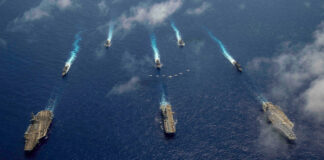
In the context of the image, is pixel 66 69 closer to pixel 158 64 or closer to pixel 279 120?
pixel 158 64

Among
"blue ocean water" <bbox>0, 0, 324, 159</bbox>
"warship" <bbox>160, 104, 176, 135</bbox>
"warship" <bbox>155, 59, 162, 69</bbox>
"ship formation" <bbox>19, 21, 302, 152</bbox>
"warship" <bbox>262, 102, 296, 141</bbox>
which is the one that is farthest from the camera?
"warship" <bbox>155, 59, 162, 69</bbox>

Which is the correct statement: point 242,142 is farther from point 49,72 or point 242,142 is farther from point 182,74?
point 49,72

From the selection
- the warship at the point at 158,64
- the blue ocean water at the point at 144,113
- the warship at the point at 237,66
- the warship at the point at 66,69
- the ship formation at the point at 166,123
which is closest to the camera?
the blue ocean water at the point at 144,113

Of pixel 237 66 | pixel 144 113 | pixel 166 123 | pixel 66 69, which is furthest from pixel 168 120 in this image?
pixel 66 69

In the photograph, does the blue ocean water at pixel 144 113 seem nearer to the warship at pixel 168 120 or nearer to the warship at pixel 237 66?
the warship at pixel 237 66

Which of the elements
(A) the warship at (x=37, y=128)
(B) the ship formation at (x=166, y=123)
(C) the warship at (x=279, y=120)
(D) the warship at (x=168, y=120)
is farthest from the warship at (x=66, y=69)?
(C) the warship at (x=279, y=120)

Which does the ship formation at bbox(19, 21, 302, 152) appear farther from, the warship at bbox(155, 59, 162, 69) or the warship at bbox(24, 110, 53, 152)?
the warship at bbox(155, 59, 162, 69)

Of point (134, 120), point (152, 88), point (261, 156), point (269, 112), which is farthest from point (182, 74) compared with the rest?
point (261, 156)

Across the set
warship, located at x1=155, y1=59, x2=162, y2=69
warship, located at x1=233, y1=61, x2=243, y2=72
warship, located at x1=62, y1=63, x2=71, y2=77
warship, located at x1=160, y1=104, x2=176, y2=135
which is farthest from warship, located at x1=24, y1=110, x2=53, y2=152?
warship, located at x1=233, y1=61, x2=243, y2=72
